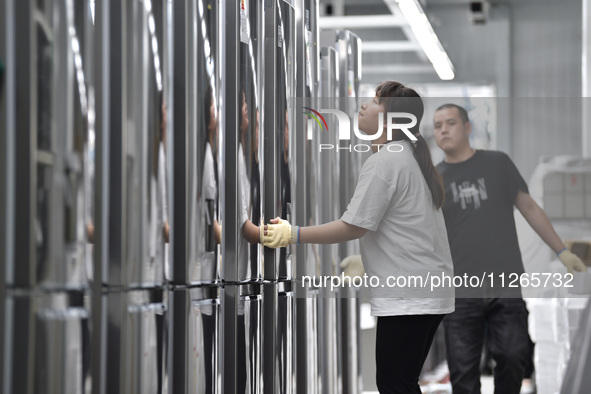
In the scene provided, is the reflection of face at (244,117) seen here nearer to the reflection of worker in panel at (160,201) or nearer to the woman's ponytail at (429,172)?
the reflection of worker in panel at (160,201)

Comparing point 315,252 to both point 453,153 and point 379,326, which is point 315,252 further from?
point 453,153

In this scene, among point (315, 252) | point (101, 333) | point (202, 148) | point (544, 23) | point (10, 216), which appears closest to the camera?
point (10, 216)

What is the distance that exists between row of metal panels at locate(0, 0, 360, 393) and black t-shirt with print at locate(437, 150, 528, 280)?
0.39 m

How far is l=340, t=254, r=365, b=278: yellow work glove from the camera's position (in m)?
3.15

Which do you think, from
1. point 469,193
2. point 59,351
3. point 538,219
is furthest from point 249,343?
point 538,219

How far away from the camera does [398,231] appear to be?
2.90 meters

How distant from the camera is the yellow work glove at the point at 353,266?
3.15 metres

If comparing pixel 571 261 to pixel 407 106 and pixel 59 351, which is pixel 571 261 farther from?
pixel 59 351

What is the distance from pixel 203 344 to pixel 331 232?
2.32 ft

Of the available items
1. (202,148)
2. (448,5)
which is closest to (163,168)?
(202,148)

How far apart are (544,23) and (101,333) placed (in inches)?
380

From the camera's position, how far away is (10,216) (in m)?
1.88

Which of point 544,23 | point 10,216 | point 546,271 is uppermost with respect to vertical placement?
point 544,23

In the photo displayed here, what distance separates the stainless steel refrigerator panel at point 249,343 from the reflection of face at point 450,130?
0.92 meters
